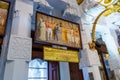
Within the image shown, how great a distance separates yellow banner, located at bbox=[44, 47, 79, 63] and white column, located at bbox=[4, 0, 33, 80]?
33cm

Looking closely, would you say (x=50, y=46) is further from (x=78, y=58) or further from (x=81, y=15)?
(x=81, y=15)

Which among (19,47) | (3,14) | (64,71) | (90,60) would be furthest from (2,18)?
(64,71)

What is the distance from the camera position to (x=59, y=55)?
6.69 feet

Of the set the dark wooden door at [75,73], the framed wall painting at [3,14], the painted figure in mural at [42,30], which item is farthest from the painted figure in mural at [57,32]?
the dark wooden door at [75,73]

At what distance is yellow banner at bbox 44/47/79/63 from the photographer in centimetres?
193

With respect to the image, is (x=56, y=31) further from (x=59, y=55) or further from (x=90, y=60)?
(x=90, y=60)

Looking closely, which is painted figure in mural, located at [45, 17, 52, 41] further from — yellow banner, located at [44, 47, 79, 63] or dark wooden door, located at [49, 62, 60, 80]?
dark wooden door, located at [49, 62, 60, 80]

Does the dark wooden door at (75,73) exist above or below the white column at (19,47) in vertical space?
below

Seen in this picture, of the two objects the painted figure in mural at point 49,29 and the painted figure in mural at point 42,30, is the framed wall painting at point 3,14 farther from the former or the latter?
the painted figure in mural at point 49,29

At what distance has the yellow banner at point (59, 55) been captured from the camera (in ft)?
6.34

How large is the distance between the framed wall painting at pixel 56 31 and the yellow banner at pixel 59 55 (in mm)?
113

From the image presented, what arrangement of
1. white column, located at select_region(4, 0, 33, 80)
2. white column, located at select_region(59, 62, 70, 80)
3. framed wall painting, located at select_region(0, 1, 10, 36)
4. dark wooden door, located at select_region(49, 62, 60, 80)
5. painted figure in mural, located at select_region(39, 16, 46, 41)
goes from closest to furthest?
white column, located at select_region(4, 0, 33, 80) < framed wall painting, located at select_region(0, 1, 10, 36) < painted figure in mural, located at select_region(39, 16, 46, 41) < white column, located at select_region(59, 62, 70, 80) < dark wooden door, located at select_region(49, 62, 60, 80)

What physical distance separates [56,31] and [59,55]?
43 cm

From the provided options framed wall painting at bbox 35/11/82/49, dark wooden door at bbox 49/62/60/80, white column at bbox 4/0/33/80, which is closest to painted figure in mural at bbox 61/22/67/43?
framed wall painting at bbox 35/11/82/49
